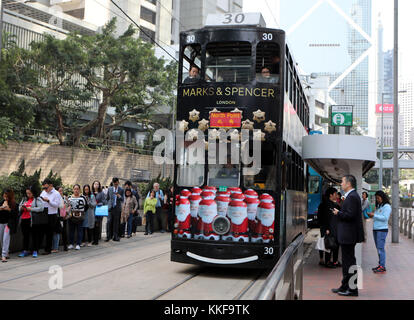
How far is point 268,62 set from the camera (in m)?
9.71

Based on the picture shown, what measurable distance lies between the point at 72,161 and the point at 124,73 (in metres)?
6.33

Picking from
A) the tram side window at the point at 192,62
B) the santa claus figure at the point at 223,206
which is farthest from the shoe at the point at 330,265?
the tram side window at the point at 192,62

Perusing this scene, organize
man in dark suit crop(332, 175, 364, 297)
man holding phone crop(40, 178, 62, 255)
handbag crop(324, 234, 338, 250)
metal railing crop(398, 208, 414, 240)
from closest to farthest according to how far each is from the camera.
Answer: man in dark suit crop(332, 175, 364, 297) < handbag crop(324, 234, 338, 250) < man holding phone crop(40, 178, 62, 255) < metal railing crop(398, 208, 414, 240)

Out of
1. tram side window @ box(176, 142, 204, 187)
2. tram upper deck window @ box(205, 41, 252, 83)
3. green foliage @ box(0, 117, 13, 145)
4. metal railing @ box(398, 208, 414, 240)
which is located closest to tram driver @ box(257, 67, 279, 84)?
tram upper deck window @ box(205, 41, 252, 83)

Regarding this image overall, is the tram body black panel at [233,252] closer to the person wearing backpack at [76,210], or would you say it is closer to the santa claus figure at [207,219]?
the santa claus figure at [207,219]

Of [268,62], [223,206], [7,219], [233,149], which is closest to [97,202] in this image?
[7,219]

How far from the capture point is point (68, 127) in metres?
34.2

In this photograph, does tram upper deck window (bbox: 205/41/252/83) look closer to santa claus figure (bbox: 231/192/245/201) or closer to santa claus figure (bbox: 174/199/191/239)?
santa claus figure (bbox: 231/192/245/201)

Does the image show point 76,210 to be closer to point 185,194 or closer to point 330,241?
point 185,194

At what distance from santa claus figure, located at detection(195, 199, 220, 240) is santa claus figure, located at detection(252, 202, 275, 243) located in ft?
2.39

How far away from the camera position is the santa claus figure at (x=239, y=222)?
927 centimetres

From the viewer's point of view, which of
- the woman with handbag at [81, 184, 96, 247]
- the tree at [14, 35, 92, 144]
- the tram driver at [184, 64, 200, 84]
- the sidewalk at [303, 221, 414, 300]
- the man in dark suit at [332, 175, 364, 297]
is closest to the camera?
the man in dark suit at [332, 175, 364, 297]

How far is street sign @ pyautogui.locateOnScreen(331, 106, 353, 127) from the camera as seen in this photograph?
56.2 feet
